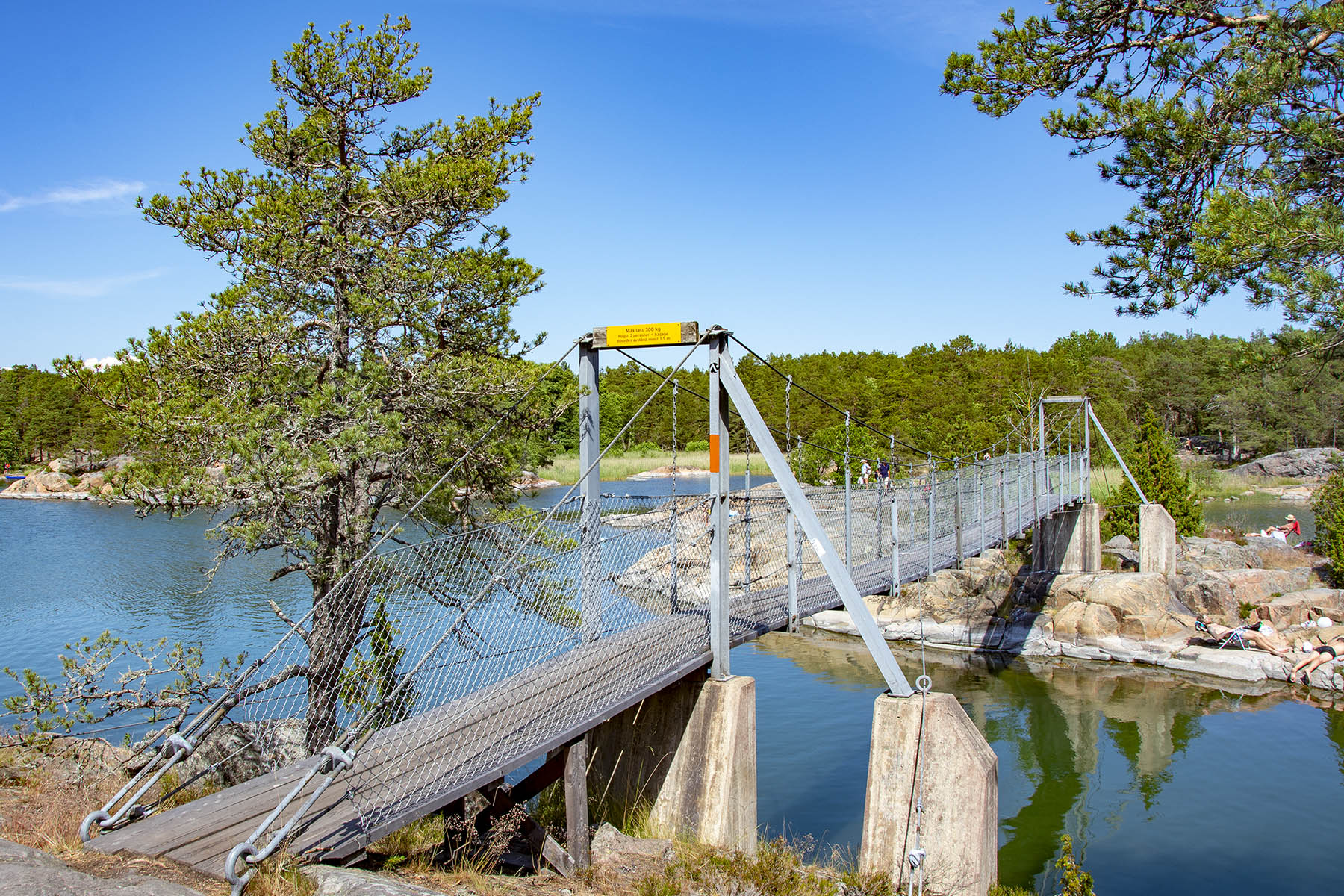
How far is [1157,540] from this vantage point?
1598 centimetres

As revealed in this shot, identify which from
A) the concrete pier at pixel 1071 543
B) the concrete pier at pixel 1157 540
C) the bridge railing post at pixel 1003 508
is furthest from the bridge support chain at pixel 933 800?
the concrete pier at pixel 1071 543

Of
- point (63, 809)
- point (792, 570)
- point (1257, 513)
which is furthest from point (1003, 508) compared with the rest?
point (1257, 513)

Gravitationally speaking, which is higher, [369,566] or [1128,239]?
[1128,239]

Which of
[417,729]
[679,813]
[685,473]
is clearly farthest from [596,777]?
[685,473]

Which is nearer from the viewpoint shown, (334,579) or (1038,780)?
(334,579)

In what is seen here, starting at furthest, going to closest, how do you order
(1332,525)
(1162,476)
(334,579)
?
(1162,476), (1332,525), (334,579)

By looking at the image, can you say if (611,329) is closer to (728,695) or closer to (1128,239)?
(728,695)

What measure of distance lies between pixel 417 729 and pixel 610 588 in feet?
6.09

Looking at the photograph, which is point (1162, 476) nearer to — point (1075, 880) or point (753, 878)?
point (1075, 880)

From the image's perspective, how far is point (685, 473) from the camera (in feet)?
161

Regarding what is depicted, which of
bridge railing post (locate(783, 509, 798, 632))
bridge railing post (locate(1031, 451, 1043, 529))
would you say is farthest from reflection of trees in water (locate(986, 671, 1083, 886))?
bridge railing post (locate(783, 509, 798, 632))

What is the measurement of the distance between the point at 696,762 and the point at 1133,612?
1180 centimetres

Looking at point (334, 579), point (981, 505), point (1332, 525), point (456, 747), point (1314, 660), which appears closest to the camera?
point (456, 747)

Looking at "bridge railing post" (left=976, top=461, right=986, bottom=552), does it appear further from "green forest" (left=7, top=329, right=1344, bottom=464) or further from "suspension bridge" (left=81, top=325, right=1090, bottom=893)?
"green forest" (left=7, top=329, right=1344, bottom=464)
